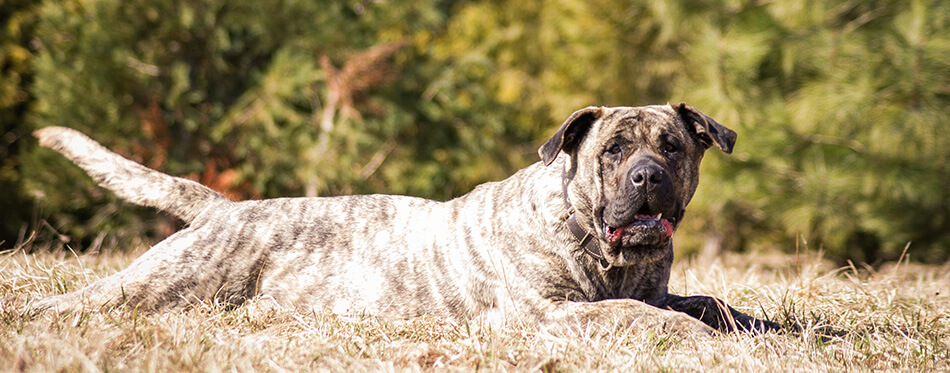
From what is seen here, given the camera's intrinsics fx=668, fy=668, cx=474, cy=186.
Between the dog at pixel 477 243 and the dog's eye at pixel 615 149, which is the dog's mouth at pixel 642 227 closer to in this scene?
the dog at pixel 477 243

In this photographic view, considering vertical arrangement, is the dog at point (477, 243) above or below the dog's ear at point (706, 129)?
below

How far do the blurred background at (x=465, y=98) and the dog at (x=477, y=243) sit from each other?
210 centimetres

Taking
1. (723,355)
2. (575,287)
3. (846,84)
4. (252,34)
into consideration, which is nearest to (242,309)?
(575,287)

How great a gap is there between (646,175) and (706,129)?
0.64 m

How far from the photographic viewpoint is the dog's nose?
132 inches

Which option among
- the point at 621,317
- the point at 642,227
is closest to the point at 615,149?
the point at 642,227

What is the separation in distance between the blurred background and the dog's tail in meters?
1.52

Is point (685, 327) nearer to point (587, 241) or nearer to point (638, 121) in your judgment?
point (587, 241)

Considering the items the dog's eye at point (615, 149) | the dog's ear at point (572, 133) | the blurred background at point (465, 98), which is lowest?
the blurred background at point (465, 98)

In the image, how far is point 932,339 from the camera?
340 cm

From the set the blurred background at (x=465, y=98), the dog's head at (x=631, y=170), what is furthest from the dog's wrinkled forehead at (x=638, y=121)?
the blurred background at (x=465, y=98)

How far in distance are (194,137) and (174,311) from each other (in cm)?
1137

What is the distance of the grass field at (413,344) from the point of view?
2576 mm

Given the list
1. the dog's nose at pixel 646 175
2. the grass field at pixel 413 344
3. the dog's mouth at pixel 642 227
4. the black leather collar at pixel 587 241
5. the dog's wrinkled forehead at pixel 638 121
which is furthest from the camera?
the dog's wrinkled forehead at pixel 638 121
